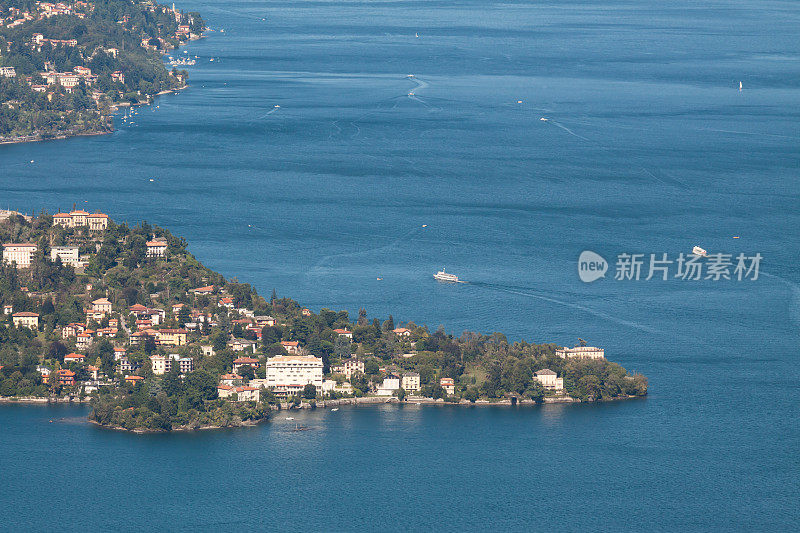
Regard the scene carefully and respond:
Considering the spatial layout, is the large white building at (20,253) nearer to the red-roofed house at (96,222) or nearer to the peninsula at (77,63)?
the red-roofed house at (96,222)

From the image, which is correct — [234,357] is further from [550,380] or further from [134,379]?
[550,380]

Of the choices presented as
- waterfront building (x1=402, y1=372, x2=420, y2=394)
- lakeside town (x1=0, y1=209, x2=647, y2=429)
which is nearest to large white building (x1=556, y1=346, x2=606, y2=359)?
lakeside town (x1=0, y1=209, x2=647, y2=429)

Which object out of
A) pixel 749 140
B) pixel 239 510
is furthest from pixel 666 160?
pixel 239 510

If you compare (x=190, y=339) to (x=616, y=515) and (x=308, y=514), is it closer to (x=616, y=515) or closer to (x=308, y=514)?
(x=308, y=514)

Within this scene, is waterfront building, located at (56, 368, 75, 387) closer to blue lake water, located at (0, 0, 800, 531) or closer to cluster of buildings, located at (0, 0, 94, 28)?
blue lake water, located at (0, 0, 800, 531)

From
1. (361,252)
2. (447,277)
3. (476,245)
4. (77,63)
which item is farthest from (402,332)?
(77,63)

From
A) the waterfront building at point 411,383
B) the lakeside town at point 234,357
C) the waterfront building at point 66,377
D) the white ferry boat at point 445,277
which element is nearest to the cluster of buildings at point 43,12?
the white ferry boat at point 445,277
